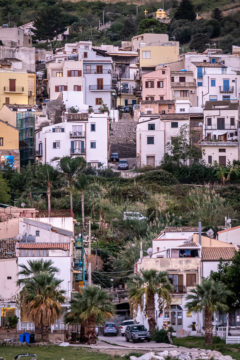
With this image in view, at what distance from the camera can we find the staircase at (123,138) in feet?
A: 303

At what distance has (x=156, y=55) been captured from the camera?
111 meters

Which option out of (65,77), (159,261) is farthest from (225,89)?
(159,261)

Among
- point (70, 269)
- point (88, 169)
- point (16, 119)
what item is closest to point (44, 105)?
point (16, 119)

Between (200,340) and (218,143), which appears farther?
(218,143)

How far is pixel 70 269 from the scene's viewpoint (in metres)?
61.5

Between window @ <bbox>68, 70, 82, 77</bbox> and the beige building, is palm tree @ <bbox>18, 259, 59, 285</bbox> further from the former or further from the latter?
window @ <bbox>68, 70, 82, 77</bbox>

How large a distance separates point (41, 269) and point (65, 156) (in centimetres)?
2995

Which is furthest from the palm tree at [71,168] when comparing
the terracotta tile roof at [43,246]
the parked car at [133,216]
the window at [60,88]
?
the window at [60,88]

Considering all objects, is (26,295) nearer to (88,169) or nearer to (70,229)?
(70,229)

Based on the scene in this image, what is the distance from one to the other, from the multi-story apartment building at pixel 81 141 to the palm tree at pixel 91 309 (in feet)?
110

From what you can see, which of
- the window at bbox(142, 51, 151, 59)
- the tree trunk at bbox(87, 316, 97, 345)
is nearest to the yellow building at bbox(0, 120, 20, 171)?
the window at bbox(142, 51, 151, 59)

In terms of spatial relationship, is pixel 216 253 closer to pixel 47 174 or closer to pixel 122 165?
pixel 47 174

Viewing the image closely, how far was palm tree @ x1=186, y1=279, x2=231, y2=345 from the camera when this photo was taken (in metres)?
54.7

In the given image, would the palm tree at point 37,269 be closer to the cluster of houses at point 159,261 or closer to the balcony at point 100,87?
the cluster of houses at point 159,261
